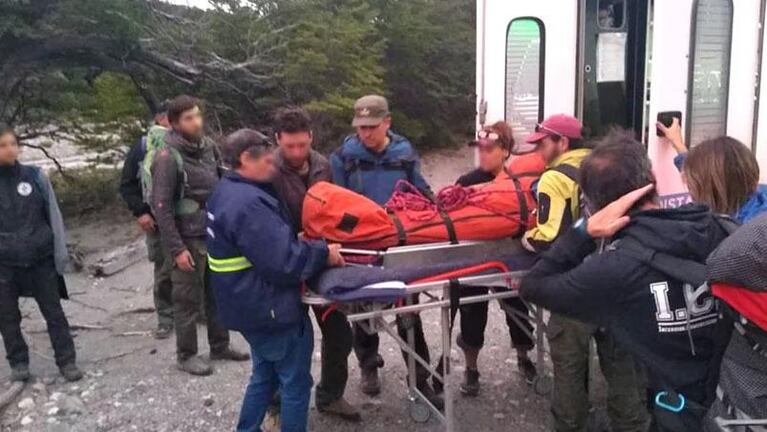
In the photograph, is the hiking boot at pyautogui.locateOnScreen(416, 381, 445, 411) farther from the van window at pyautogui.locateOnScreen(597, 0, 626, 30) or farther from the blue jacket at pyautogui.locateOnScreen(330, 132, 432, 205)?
the van window at pyautogui.locateOnScreen(597, 0, 626, 30)

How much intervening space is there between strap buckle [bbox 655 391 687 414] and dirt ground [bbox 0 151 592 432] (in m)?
1.77

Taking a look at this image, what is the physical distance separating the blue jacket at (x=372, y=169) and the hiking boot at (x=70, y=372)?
222 cm

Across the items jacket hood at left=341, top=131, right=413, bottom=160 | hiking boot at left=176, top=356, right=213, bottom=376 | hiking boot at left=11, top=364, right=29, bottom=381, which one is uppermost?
jacket hood at left=341, top=131, right=413, bottom=160

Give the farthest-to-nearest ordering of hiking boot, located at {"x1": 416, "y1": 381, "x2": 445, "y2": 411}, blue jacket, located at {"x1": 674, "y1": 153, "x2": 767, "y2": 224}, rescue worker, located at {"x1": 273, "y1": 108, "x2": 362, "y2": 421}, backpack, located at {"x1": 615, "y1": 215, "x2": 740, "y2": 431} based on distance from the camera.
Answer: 1. hiking boot, located at {"x1": 416, "y1": 381, "x2": 445, "y2": 411}
2. rescue worker, located at {"x1": 273, "y1": 108, "x2": 362, "y2": 421}
3. blue jacket, located at {"x1": 674, "y1": 153, "x2": 767, "y2": 224}
4. backpack, located at {"x1": 615, "y1": 215, "x2": 740, "y2": 431}

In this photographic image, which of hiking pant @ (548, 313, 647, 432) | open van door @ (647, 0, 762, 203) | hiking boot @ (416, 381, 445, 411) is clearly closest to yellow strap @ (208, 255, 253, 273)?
hiking pant @ (548, 313, 647, 432)

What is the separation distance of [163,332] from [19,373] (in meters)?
1.17

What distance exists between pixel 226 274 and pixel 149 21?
672 centimetres

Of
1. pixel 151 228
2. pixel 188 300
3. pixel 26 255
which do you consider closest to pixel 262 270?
→ pixel 188 300

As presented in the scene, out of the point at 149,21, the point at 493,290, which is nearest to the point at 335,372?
the point at 493,290

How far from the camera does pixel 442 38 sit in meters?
15.3

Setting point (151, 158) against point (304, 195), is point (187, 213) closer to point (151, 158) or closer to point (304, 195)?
point (151, 158)

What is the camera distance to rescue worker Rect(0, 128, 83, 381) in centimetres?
448

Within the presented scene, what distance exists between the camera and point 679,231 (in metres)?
2.28

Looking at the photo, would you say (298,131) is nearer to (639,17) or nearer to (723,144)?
(723,144)
